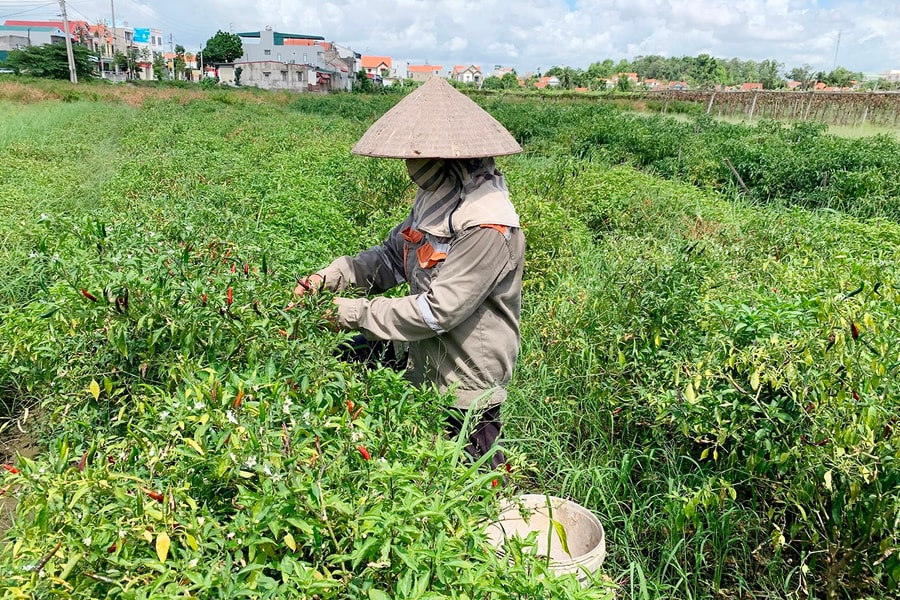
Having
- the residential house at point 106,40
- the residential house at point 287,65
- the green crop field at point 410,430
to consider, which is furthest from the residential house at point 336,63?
the green crop field at point 410,430

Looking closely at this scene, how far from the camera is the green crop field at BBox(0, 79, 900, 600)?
1.35 meters

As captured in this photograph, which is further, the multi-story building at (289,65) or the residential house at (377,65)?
the residential house at (377,65)

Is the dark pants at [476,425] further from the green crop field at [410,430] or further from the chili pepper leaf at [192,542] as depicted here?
the chili pepper leaf at [192,542]

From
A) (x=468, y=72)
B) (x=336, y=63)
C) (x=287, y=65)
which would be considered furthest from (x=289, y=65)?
(x=468, y=72)

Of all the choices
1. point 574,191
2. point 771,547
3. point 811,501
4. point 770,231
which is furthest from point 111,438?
point 574,191

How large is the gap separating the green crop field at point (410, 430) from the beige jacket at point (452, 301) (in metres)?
0.24

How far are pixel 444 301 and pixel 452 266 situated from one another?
13cm

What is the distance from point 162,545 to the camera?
1.27 metres

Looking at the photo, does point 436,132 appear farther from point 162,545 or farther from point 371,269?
point 162,545

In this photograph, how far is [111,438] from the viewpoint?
5.89 ft

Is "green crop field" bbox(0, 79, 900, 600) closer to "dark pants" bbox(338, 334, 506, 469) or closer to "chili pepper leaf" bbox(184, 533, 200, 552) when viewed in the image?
"chili pepper leaf" bbox(184, 533, 200, 552)

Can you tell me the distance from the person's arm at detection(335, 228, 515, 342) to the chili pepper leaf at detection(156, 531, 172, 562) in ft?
3.67

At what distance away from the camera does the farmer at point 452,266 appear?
236cm

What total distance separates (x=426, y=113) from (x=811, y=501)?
74.4 inches
